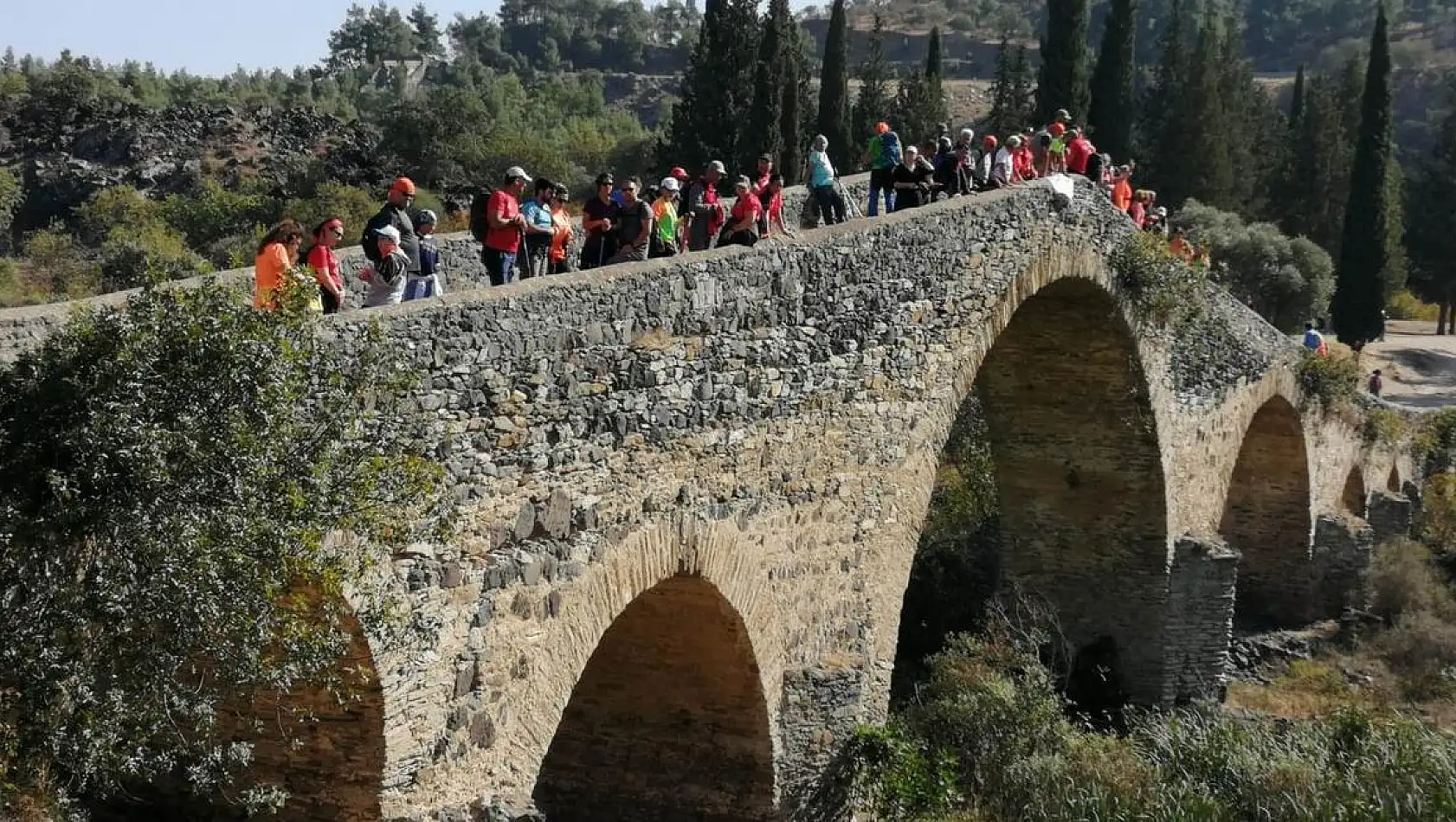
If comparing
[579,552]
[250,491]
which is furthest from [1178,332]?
[250,491]

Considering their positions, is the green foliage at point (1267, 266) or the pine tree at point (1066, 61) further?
the pine tree at point (1066, 61)

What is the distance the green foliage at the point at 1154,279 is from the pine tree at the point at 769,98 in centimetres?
1222

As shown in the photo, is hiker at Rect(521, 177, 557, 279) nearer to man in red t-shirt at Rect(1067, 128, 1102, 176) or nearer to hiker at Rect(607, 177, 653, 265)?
hiker at Rect(607, 177, 653, 265)

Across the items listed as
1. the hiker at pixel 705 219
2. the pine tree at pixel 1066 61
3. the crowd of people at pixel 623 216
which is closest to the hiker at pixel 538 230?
the crowd of people at pixel 623 216

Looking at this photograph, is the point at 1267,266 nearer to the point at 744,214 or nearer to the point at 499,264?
the point at 744,214

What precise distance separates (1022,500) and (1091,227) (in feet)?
13.2

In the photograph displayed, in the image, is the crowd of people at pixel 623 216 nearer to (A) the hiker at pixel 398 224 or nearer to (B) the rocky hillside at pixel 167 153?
(A) the hiker at pixel 398 224

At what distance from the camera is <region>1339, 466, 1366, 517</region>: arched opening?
26.5 meters

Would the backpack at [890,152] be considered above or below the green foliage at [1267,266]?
above

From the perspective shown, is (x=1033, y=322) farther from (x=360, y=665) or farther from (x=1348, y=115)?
(x=1348, y=115)

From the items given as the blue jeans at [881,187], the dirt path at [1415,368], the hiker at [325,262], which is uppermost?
the hiker at [325,262]

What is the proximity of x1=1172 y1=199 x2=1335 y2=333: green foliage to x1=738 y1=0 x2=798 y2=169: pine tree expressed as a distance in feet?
41.5

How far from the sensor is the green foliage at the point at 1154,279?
1606 centimetres

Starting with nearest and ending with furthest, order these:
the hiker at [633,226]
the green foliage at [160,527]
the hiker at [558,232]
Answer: the green foliage at [160,527], the hiker at [633,226], the hiker at [558,232]
